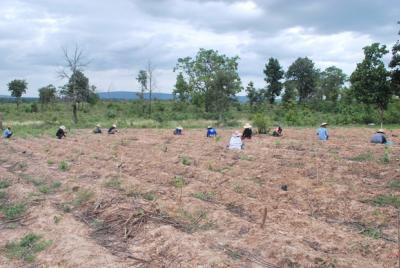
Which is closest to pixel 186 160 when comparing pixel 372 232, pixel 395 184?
pixel 395 184

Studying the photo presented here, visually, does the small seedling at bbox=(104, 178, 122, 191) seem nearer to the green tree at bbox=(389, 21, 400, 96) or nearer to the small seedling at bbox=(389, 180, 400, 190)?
the small seedling at bbox=(389, 180, 400, 190)

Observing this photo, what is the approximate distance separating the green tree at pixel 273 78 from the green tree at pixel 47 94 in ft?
83.0

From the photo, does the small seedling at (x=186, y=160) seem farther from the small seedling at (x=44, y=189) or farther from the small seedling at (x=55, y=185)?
the small seedling at (x=44, y=189)

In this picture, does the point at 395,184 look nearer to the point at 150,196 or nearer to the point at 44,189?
the point at 150,196

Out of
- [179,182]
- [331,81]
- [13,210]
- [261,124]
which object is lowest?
[13,210]

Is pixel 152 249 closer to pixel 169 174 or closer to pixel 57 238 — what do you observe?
pixel 57 238

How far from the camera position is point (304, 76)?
5206cm

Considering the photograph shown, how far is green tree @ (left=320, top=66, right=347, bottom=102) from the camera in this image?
52.8 metres

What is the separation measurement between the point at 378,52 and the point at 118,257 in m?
25.8

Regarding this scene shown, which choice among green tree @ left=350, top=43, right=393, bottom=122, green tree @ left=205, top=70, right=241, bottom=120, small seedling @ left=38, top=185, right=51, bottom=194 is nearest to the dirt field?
small seedling @ left=38, top=185, right=51, bottom=194

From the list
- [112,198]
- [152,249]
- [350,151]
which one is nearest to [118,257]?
[152,249]

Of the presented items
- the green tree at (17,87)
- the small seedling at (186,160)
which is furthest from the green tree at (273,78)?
the small seedling at (186,160)

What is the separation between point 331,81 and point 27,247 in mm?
49441

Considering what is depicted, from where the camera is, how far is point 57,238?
7.71m
